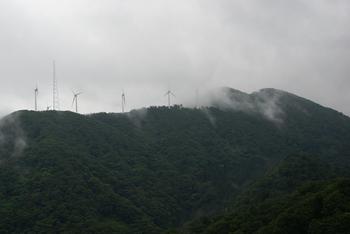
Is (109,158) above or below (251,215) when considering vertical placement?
above

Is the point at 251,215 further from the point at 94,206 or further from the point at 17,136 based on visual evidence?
the point at 17,136

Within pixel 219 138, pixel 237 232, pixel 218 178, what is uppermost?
pixel 219 138

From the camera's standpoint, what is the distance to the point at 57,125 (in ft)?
580

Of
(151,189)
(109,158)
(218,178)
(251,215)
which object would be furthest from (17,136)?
(251,215)

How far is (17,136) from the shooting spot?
170875 mm

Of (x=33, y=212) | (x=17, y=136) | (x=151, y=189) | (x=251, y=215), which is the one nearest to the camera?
(x=251, y=215)

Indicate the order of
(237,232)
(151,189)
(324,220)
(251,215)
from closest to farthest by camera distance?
(324,220) < (237,232) < (251,215) < (151,189)

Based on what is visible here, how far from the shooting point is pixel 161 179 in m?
167

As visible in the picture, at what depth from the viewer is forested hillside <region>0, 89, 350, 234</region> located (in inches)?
4033

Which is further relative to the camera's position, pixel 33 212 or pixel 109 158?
pixel 109 158

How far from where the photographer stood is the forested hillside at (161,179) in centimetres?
10244

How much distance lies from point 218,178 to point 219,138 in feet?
88.3

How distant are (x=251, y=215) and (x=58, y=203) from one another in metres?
50.0

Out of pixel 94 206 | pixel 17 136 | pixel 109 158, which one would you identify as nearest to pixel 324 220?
pixel 94 206
